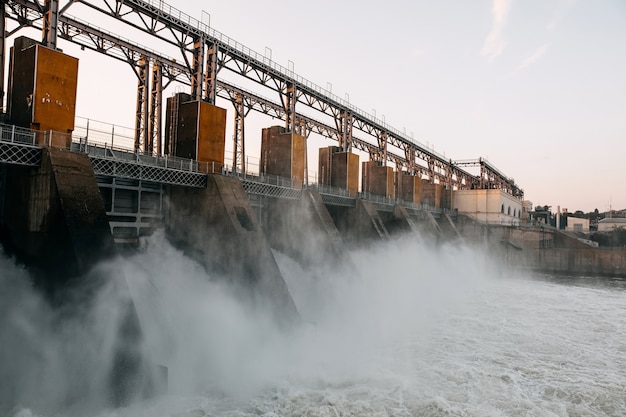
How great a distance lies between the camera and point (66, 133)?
13.9 metres

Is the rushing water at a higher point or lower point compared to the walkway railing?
lower

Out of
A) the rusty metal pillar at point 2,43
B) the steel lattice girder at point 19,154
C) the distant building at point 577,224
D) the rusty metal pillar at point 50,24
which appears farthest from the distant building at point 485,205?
the steel lattice girder at point 19,154

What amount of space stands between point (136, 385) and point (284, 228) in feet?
45.1

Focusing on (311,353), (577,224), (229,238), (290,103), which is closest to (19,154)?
(229,238)

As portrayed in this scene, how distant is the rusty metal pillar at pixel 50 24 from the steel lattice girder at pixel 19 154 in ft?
13.4

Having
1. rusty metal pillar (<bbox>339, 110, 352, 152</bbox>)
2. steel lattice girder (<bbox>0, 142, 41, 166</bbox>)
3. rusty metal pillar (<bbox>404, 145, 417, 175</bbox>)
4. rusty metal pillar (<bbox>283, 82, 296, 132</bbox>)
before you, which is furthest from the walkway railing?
rusty metal pillar (<bbox>404, 145, 417, 175</bbox>)

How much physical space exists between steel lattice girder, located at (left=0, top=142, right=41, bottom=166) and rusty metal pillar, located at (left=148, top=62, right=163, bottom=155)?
11.5 meters

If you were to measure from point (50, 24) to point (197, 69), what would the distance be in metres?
7.16

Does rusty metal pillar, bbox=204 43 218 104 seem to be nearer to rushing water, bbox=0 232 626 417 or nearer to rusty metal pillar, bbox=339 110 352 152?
rushing water, bbox=0 232 626 417

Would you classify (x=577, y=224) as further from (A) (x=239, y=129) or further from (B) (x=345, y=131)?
(A) (x=239, y=129)

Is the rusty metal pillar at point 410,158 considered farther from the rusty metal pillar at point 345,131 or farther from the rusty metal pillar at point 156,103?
the rusty metal pillar at point 156,103

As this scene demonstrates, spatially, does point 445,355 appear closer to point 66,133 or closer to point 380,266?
point 380,266

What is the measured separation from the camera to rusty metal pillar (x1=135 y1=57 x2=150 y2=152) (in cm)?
2328

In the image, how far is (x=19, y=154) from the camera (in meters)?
12.0
